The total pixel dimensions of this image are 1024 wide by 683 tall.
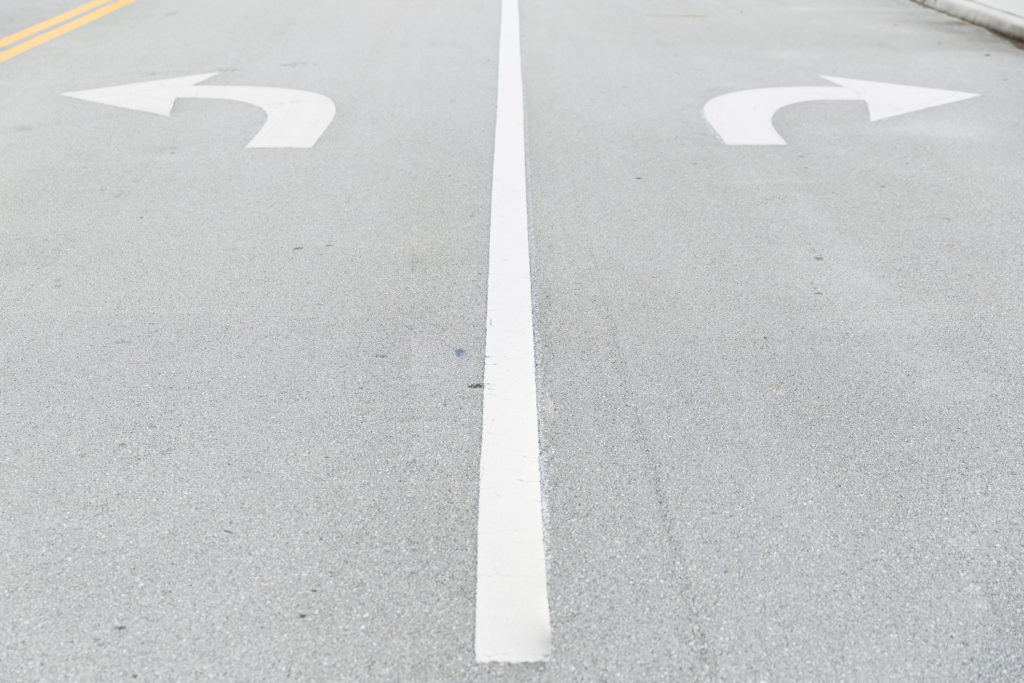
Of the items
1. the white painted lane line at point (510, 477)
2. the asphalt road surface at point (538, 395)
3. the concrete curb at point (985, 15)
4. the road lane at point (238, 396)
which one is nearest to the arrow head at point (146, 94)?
the asphalt road surface at point (538, 395)

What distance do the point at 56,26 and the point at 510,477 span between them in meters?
10.4

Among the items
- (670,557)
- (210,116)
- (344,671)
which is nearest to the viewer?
(344,671)

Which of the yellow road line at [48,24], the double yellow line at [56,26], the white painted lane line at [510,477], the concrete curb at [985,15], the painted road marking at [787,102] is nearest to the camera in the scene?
the white painted lane line at [510,477]

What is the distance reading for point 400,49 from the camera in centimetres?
1054

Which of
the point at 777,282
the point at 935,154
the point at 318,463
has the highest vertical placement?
the point at 318,463

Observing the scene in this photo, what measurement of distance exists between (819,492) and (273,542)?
1.45 m

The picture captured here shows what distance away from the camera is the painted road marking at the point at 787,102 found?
748 centimetres

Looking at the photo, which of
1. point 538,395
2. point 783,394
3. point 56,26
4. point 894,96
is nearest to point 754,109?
point 894,96

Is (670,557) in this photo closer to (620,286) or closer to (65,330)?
(620,286)

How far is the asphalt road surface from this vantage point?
8.58 feet

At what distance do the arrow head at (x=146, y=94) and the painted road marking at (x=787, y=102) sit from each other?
3.76m

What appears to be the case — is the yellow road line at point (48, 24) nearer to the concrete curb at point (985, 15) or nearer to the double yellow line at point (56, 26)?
the double yellow line at point (56, 26)

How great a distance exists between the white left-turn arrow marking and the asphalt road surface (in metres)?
0.20

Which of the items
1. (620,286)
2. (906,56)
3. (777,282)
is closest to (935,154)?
(777,282)
